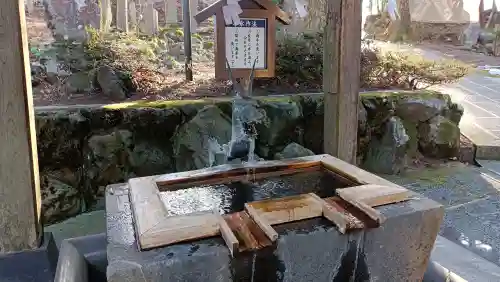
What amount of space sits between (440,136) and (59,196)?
4442 mm

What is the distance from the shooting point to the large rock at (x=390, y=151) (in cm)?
477

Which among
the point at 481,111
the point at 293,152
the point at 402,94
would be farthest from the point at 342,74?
the point at 481,111

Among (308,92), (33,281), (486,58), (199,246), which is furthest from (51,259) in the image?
(486,58)

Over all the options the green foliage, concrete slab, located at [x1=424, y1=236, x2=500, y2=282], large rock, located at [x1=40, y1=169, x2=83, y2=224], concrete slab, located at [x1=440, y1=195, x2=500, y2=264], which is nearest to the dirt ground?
the green foliage

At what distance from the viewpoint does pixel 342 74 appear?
119 inches

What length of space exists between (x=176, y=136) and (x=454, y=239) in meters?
2.67

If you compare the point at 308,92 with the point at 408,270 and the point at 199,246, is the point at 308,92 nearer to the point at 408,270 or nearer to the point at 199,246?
the point at 408,270

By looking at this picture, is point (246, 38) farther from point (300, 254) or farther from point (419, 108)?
point (419, 108)

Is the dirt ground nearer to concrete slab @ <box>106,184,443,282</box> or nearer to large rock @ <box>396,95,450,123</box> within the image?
large rock @ <box>396,95,450,123</box>

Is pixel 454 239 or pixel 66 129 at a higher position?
pixel 66 129

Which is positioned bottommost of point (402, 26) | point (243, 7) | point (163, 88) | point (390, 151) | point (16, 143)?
point (390, 151)

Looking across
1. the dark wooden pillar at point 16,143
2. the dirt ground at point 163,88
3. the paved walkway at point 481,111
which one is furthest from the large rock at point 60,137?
the paved walkway at point 481,111

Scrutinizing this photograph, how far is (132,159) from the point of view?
398 centimetres

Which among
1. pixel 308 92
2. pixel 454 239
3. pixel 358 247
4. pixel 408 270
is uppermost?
pixel 308 92
